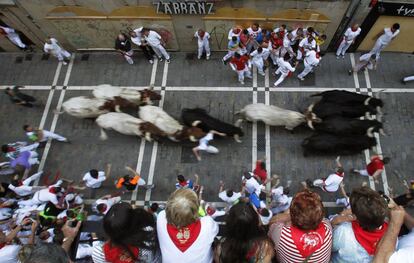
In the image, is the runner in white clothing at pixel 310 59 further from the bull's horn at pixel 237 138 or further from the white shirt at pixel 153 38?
the white shirt at pixel 153 38

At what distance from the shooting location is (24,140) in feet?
40.7

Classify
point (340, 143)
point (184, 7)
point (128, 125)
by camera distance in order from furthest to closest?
point (184, 7) → point (128, 125) → point (340, 143)

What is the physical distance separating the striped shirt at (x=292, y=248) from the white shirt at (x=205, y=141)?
19.4 feet

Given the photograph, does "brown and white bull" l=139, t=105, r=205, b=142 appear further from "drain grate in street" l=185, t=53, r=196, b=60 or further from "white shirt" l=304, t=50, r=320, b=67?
"white shirt" l=304, t=50, r=320, b=67

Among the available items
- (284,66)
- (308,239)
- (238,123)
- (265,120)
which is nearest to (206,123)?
(238,123)

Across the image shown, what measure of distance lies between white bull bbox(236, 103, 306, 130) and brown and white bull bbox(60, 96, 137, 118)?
436 cm

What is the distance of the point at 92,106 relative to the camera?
11.5 metres

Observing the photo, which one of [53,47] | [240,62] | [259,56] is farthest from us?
[53,47]

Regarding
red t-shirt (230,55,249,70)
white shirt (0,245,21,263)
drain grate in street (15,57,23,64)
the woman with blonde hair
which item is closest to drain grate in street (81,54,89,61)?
drain grate in street (15,57,23,64)

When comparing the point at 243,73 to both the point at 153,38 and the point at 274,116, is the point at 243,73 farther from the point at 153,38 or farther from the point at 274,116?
the point at 153,38

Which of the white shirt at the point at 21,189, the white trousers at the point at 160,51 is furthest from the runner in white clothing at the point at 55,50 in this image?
the white shirt at the point at 21,189

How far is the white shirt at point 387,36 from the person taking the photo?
456 inches

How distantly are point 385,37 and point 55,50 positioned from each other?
12429mm

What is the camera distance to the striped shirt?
187 inches
